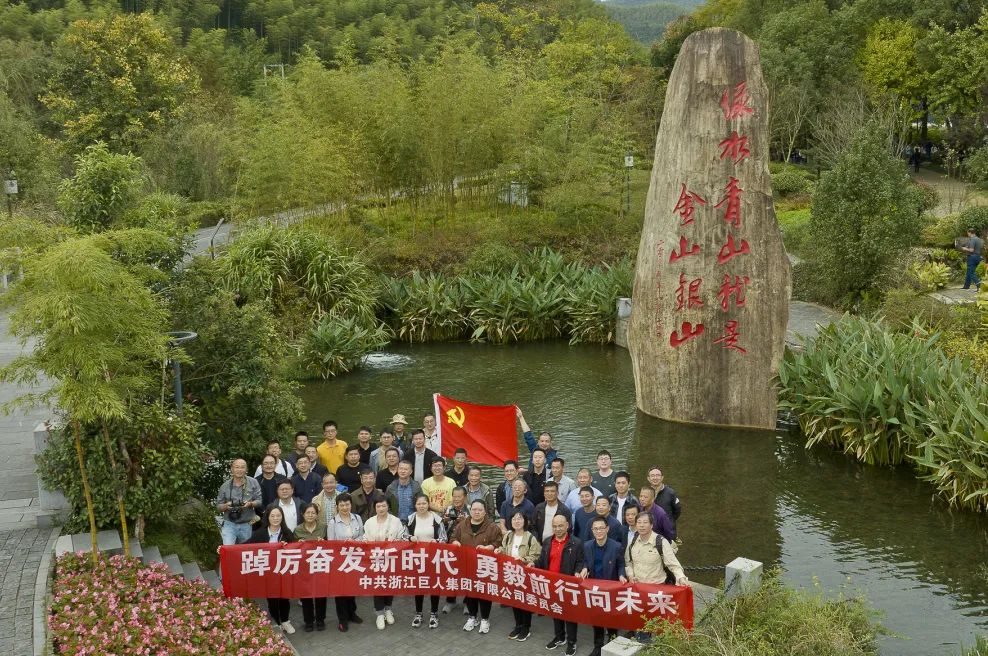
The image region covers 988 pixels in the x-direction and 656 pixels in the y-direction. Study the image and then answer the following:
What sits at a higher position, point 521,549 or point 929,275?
point 929,275

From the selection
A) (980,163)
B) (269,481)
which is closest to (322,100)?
(269,481)

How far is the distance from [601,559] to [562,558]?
11.1 inches

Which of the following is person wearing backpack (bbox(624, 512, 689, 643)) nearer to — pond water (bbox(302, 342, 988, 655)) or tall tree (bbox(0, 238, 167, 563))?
pond water (bbox(302, 342, 988, 655))

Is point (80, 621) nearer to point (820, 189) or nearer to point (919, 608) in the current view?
point (919, 608)

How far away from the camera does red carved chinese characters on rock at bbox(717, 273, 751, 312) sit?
498 inches

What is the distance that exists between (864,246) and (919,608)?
10.4 metres

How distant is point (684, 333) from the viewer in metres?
13.0

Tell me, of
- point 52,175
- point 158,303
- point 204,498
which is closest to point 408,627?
point 204,498

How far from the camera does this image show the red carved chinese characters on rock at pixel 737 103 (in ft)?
40.9

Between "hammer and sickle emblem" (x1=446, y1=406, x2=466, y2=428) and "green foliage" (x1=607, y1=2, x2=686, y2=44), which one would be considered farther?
"green foliage" (x1=607, y1=2, x2=686, y2=44)

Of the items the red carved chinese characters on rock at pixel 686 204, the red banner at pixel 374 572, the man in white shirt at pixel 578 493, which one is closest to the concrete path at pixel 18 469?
the red banner at pixel 374 572

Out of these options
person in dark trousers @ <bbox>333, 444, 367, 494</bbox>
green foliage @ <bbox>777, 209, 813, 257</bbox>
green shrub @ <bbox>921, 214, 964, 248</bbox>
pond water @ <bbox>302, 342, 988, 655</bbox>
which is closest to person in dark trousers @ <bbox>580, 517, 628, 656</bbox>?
pond water @ <bbox>302, 342, 988, 655</bbox>

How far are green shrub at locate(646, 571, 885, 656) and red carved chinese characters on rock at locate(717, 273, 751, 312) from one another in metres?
6.20

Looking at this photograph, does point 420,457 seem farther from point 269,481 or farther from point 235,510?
point 235,510
